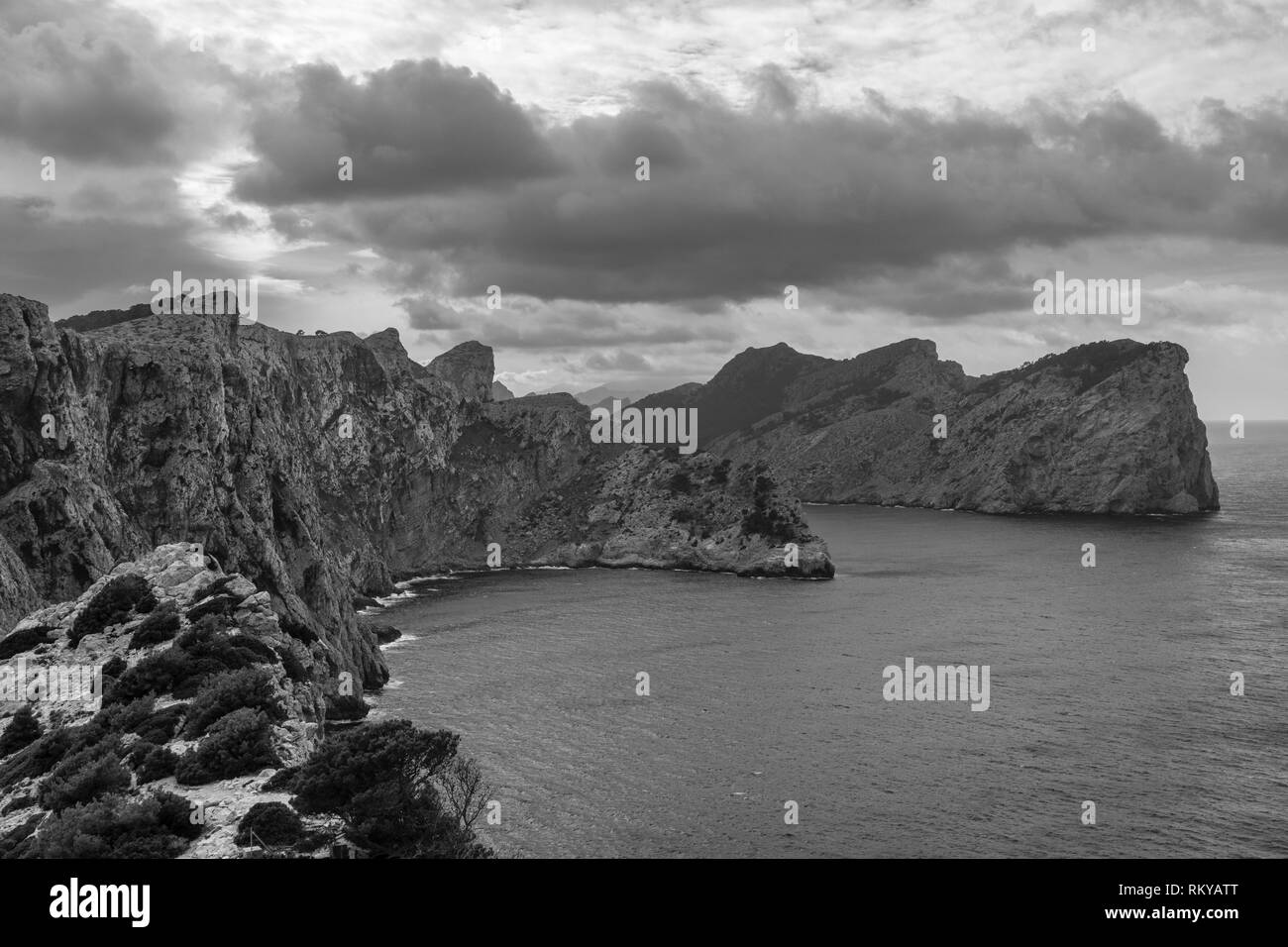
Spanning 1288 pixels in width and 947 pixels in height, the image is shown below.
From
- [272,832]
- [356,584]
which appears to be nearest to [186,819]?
[272,832]

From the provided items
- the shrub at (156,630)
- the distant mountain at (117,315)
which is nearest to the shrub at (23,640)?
the shrub at (156,630)

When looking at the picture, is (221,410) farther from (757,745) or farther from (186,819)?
(186,819)

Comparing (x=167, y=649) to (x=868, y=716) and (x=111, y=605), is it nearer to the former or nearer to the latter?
(x=111, y=605)

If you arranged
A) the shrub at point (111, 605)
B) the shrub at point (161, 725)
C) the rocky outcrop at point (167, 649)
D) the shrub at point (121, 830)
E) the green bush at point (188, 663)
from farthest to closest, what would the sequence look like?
the shrub at point (111, 605), the green bush at point (188, 663), the shrub at point (161, 725), the rocky outcrop at point (167, 649), the shrub at point (121, 830)

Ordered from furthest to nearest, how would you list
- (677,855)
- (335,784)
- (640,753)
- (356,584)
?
(356,584) → (640,753) → (677,855) → (335,784)

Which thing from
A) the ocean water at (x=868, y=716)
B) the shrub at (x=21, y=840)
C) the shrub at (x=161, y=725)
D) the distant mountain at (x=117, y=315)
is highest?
the distant mountain at (x=117, y=315)

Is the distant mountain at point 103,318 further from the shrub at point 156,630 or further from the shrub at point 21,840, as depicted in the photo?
the shrub at point 21,840

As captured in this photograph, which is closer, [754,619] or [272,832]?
[272,832]
